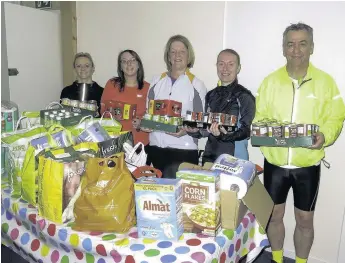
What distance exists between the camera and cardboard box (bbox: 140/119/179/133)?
2.17 m

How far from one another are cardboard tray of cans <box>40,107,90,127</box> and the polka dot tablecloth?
524mm

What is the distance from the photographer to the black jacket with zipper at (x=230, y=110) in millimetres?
2168

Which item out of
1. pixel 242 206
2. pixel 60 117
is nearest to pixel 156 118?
pixel 60 117

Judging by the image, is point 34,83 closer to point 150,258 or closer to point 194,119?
point 194,119

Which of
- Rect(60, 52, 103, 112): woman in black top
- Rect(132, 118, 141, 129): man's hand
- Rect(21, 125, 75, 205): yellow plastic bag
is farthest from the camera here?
Rect(60, 52, 103, 112): woman in black top

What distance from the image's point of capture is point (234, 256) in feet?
5.12

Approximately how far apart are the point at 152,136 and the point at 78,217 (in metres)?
1.11

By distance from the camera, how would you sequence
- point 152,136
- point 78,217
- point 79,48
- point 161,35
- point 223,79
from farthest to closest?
point 79,48 → point 161,35 → point 152,136 → point 223,79 → point 78,217

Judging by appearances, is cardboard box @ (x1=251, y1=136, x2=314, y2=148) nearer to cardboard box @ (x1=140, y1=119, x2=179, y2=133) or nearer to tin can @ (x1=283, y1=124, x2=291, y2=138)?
tin can @ (x1=283, y1=124, x2=291, y2=138)

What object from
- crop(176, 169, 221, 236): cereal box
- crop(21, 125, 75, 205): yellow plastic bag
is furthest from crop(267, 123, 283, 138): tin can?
crop(21, 125, 75, 205): yellow plastic bag

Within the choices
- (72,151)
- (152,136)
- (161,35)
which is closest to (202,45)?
(161,35)

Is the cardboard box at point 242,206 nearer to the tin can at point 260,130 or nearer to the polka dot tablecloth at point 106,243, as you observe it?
the polka dot tablecloth at point 106,243

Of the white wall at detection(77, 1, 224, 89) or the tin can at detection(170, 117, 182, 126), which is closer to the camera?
the tin can at detection(170, 117, 182, 126)

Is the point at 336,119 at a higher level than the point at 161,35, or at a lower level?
lower
